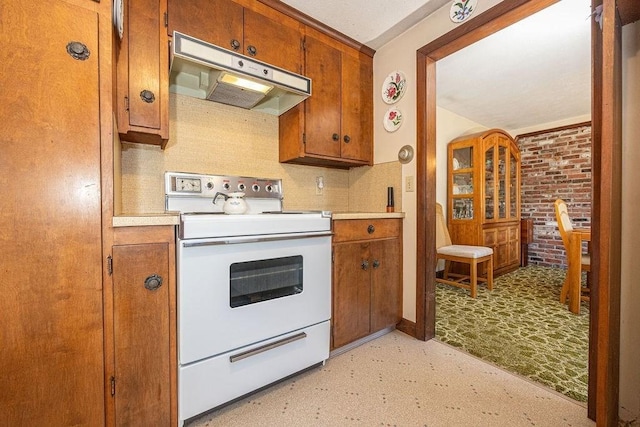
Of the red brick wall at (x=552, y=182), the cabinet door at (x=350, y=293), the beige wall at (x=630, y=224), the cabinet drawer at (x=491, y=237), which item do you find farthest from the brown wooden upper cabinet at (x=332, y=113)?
the red brick wall at (x=552, y=182)

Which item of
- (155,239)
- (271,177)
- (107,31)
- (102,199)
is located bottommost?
(155,239)

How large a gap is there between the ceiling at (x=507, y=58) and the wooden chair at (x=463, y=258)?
1433mm

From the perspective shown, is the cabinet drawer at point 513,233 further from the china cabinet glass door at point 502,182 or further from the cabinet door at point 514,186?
the china cabinet glass door at point 502,182

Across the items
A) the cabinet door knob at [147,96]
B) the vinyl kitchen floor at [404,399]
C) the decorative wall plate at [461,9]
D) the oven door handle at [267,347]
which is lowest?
the vinyl kitchen floor at [404,399]

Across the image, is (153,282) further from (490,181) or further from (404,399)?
(490,181)

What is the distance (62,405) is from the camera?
874 mm

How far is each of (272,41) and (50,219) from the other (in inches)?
58.8

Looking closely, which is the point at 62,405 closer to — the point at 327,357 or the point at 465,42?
the point at 327,357

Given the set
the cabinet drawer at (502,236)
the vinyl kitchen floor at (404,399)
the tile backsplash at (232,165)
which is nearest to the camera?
the vinyl kitchen floor at (404,399)

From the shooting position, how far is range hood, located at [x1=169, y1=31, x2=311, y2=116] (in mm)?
1248

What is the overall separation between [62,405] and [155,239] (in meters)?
0.59

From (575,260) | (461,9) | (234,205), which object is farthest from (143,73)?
(575,260)

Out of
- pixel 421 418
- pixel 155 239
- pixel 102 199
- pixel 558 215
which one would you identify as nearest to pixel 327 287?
pixel 421 418

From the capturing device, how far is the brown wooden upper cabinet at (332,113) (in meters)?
1.88
